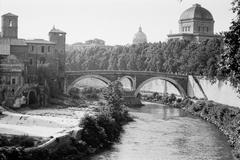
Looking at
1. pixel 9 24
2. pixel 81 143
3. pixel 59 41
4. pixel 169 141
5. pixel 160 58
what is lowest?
pixel 169 141

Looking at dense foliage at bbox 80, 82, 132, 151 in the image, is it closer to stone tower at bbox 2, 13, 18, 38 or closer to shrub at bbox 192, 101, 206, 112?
shrub at bbox 192, 101, 206, 112

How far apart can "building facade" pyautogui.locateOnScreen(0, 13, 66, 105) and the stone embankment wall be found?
686 inches

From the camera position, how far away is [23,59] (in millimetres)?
54375

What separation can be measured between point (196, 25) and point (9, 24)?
3643cm

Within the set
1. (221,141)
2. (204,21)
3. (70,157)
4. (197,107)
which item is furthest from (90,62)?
(70,157)

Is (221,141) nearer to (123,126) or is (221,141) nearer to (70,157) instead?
(123,126)

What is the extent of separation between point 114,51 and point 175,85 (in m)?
32.2

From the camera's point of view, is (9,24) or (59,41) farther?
(59,41)

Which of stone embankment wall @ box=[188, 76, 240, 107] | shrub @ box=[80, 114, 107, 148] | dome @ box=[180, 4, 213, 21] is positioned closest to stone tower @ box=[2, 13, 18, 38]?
stone embankment wall @ box=[188, 76, 240, 107]

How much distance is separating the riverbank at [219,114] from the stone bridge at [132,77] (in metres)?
2.67

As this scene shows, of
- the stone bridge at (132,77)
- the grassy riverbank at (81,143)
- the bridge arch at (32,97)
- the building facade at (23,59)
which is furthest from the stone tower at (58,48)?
the grassy riverbank at (81,143)

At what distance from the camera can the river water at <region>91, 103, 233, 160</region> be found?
3097 cm

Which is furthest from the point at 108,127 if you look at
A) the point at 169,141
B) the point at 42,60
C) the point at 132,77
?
the point at 132,77

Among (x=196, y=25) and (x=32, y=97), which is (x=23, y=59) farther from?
(x=196, y=25)
